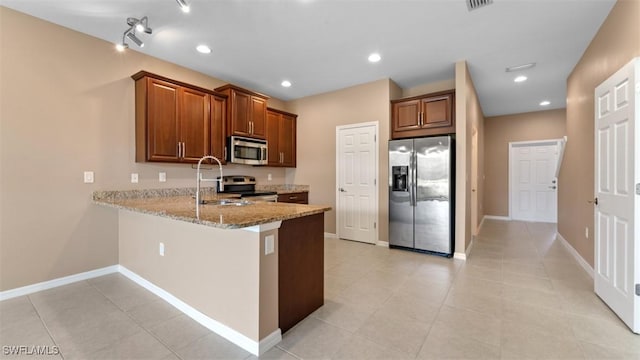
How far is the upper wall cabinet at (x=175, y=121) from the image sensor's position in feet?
10.6

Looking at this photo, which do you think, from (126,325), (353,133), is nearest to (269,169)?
(353,133)

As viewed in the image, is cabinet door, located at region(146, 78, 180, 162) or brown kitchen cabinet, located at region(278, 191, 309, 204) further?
brown kitchen cabinet, located at region(278, 191, 309, 204)

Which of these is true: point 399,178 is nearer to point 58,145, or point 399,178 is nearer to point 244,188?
point 244,188

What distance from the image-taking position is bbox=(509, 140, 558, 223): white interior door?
21.1 feet

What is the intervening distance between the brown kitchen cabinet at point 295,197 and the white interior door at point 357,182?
0.71m

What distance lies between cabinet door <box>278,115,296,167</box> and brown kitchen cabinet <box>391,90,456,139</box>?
1966 mm

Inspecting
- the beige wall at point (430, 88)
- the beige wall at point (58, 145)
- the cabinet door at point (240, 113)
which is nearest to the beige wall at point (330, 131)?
the beige wall at point (430, 88)

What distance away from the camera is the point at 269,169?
17.2 ft

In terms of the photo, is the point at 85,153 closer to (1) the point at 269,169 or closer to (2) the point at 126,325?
(2) the point at 126,325

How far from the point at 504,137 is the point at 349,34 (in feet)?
19.3

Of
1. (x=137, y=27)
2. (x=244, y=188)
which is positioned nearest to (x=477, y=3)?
(x=137, y=27)

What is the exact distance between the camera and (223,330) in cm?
193

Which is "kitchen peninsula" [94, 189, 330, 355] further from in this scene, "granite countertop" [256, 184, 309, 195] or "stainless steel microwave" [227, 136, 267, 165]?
"granite countertop" [256, 184, 309, 195]

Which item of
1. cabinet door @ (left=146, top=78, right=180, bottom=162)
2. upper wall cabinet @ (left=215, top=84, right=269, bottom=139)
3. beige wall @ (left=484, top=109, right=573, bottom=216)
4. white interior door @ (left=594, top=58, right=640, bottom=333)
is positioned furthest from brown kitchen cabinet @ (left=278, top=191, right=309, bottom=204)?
beige wall @ (left=484, top=109, right=573, bottom=216)
